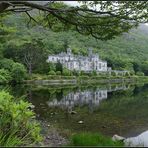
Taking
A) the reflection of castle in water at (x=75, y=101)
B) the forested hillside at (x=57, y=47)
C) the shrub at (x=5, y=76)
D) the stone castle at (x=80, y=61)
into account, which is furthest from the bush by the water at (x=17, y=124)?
the stone castle at (x=80, y=61)

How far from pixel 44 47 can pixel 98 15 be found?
8460 centimetres

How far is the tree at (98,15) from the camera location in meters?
10.2

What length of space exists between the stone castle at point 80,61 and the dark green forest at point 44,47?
465 cm

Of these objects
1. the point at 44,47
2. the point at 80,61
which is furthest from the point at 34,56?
the point at 80,61

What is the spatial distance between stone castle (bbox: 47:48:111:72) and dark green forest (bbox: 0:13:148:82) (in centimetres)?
465

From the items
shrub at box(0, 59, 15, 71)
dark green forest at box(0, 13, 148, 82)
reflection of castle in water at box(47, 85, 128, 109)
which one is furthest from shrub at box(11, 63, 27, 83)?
reflection of castle in water at box(47, 85, 128, 109)

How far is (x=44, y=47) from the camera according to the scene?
9531 cm

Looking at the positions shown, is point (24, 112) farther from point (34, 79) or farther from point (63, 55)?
point (63, 55)

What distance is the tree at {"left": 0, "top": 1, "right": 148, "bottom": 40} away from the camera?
10242 mm

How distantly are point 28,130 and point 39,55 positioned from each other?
74794 millimetres

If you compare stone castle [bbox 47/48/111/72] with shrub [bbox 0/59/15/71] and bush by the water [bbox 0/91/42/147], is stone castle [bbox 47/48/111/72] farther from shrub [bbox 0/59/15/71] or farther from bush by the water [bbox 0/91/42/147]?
bush by the water [bbox 0/91/42/147]

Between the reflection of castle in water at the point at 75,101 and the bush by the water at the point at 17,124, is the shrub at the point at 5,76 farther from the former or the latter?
the bush by the water at the point at 17,124

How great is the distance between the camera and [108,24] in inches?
448

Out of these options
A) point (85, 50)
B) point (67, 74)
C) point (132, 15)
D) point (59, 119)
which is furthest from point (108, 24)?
point (85, 50)
